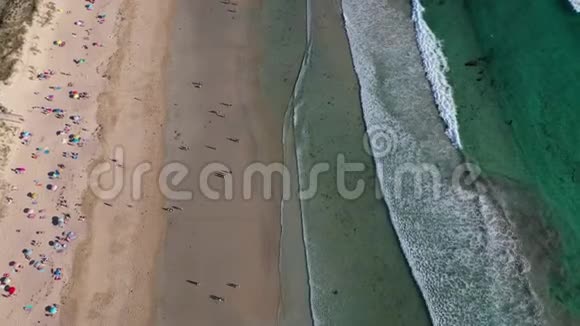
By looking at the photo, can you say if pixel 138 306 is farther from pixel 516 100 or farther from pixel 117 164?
pixel 516 100

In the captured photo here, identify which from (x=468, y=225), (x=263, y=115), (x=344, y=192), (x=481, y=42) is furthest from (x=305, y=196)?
(x=481, y=42)

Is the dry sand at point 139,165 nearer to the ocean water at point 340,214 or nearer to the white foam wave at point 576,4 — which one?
the ocean water at point 340,214

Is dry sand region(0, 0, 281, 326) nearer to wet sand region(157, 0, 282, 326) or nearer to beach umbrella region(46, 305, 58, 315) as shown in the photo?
wet sand region(157, 0, 282, 326)

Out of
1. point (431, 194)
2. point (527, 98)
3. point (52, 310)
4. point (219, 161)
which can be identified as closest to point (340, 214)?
point (431, 194)

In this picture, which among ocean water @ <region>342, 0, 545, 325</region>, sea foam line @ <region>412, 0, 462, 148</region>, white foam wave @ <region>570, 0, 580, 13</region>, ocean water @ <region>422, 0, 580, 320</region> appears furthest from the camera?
white foam wave @ <region>570, 0, 580, 13</region>

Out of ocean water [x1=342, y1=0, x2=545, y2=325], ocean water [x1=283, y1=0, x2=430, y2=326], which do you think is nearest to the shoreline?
ocean water [x1=283, y1=0, x2=430, y2=326]
